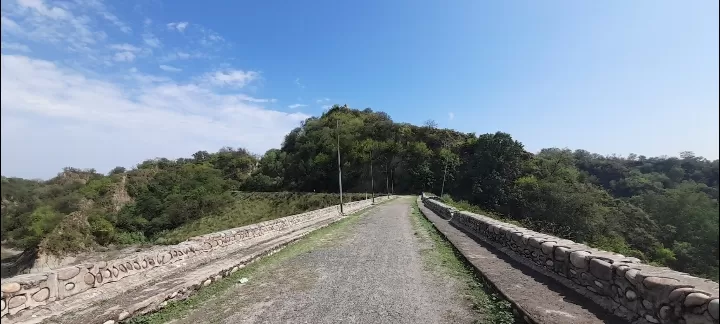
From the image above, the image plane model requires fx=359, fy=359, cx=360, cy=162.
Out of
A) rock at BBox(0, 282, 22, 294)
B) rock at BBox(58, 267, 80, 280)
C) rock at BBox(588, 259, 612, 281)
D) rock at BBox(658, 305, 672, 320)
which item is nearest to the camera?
rock at BBox(658, 305, 672, 320)

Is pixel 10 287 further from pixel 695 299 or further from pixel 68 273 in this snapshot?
pixel 695 299

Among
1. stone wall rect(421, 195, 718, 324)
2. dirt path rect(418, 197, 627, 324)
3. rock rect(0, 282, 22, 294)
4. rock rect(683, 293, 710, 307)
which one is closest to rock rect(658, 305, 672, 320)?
stone wall rect(421, 195, 718, 324)

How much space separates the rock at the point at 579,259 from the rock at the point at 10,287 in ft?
26.1

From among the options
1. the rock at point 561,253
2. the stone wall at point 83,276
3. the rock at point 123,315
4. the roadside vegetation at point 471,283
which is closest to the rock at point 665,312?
the roadside vegetation at point 471,283

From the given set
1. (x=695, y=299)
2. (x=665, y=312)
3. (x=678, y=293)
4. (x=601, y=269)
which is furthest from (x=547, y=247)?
(x=695, y=299)

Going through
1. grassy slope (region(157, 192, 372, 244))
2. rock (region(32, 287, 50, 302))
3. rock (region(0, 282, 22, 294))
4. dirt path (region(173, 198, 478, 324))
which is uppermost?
rock (region(0, 282, 22, 294))

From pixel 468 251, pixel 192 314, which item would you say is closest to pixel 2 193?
pixel 192 314

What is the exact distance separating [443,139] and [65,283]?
3297 inches

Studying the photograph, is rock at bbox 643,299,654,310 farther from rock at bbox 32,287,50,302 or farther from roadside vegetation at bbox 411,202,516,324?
rock at bbox 32,287,50,302

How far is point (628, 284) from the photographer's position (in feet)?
13.5

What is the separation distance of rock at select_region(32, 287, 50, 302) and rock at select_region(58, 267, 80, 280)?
29 centimetres

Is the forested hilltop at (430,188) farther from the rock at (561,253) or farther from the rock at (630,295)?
the rock at (561,253)

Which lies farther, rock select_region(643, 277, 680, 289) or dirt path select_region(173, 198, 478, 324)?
dirt path select_region(173, 198, 478, 324)

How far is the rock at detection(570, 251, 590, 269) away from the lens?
17.5 feet
